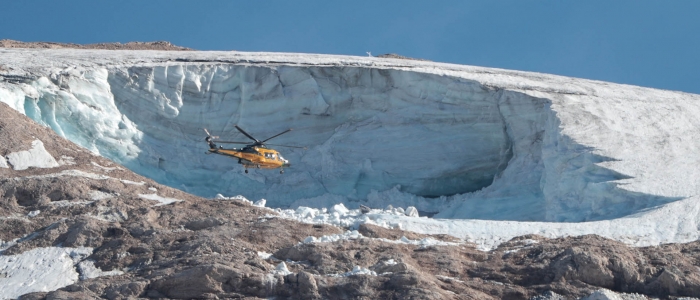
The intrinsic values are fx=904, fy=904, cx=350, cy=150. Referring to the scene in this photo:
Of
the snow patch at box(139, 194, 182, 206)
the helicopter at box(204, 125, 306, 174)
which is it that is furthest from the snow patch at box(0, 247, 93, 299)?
the helicopter at box(204, 125, 306, 174)

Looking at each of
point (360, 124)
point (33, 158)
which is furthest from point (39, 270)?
point (360, 124)

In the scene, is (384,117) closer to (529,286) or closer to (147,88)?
(147,88)

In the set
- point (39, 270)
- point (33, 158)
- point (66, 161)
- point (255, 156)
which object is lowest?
point (39, 270)

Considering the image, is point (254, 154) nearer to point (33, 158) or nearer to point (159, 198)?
point (159, 198)

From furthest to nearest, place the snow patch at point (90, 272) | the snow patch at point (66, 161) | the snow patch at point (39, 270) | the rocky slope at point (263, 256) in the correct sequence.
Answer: the snow patch at point (66, 161) → the snow patch at point (90, 272) → the snow patch at point (39, 270) → the rocky slope at point (263, 256)

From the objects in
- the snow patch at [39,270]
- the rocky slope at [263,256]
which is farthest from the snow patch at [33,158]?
the snow patch at [39,270]

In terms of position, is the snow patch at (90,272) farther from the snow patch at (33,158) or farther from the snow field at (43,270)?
the snow patch at (33,158)

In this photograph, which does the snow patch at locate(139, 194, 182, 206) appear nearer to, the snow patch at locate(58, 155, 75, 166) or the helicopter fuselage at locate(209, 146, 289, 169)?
the snow patch at locate(58, 155, 75, 166)
